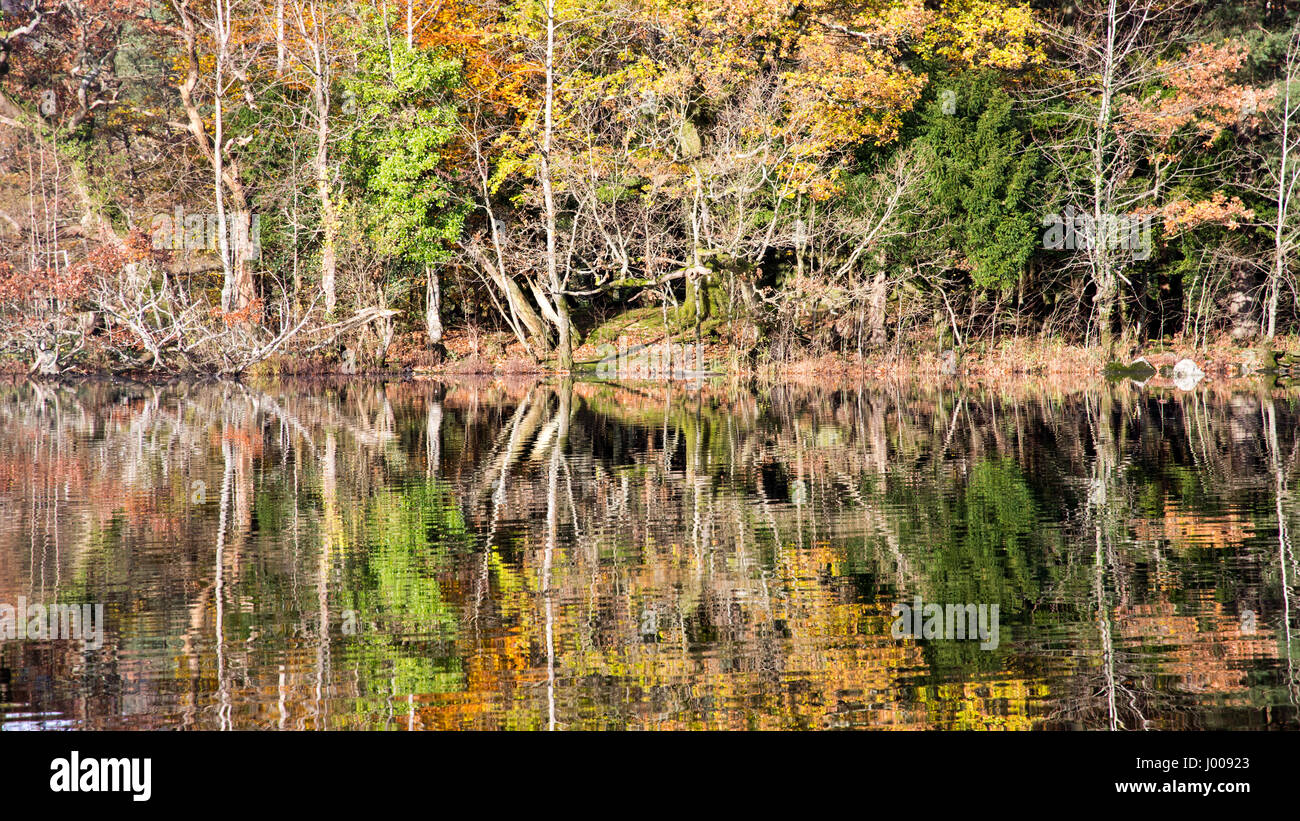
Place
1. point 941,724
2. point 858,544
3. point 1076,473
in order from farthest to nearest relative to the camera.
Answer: point 1076,473, point 858,544, point 941,724

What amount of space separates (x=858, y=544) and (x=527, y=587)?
3381 millimetres

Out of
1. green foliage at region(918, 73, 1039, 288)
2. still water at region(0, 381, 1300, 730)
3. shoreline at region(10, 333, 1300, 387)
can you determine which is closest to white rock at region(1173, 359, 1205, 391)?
shoreline at region(10, 333, 1300, 387)

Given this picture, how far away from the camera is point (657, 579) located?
1086 centimetres

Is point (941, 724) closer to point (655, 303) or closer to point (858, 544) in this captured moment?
point (858, 544)

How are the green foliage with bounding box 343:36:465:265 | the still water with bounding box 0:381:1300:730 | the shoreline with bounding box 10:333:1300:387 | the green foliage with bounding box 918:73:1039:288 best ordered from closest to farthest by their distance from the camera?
the still water with bounding box 0:381:1300:730
the green foliage with bounding box 918:73:1039:288
the shoreline with bounding box 10:333:1300:387
the green foliage with bounding box 343:36:465:265

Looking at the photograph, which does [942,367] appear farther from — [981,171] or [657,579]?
[657,579]

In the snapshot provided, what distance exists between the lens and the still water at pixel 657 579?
7.73 m

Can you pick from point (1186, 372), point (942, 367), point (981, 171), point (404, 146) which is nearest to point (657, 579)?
point (981, 171)

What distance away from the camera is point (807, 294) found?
118 feet

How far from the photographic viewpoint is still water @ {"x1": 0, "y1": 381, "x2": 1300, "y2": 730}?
7.73m

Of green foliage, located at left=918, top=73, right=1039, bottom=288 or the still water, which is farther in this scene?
green foliage, located at left=918, top=73, right=1039, bottom=288

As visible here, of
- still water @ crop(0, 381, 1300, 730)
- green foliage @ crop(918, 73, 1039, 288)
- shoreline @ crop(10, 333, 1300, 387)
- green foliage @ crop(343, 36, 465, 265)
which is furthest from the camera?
green foliage @ crop(343, 36, 465, 265)

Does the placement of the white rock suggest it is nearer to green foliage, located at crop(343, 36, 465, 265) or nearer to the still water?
the still water

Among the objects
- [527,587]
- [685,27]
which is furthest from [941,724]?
[685,27]
